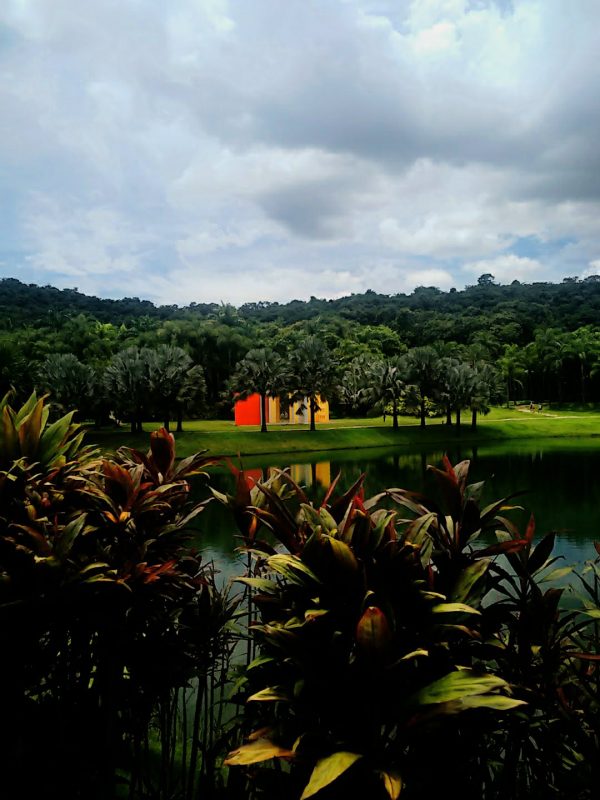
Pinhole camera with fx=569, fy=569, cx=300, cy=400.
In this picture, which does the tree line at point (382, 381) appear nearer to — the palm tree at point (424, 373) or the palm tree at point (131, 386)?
the palm tree at point (424, 373)

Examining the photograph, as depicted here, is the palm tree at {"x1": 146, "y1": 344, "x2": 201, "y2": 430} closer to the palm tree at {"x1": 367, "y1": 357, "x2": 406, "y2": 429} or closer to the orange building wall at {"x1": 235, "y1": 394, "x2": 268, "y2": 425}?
the orange building wall at {"x1": 235, "y1": 394, "x2": 268, "y2": 425}

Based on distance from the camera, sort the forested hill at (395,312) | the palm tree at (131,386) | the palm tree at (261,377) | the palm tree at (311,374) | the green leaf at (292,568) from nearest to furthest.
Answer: the green leaf at (292,568) → the palm tree at (131,386) → the palm tree at (261,377) → the palm tree at (311,374) → the forested hill at (395,312)

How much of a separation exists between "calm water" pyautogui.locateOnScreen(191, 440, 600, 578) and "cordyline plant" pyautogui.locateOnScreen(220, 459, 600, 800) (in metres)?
2.08

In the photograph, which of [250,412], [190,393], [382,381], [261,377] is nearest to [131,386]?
[190,393]

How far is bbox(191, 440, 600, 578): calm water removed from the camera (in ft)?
46.9

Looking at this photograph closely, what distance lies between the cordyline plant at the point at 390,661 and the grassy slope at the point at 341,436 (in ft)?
109

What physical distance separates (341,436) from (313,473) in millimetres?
14062

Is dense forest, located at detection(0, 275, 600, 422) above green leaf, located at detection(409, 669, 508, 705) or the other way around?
above

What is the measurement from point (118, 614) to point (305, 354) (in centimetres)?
4570

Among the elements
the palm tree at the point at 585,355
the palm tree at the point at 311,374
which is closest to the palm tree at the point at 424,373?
the palm tree at the point at 311,374

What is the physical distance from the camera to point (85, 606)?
2.23 metres

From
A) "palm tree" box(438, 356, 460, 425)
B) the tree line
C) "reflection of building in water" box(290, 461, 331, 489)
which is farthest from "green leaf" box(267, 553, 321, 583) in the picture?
"palm tree" box(438, 356, 460, 425)

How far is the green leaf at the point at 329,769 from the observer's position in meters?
1.36

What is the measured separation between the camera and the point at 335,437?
4353cm
